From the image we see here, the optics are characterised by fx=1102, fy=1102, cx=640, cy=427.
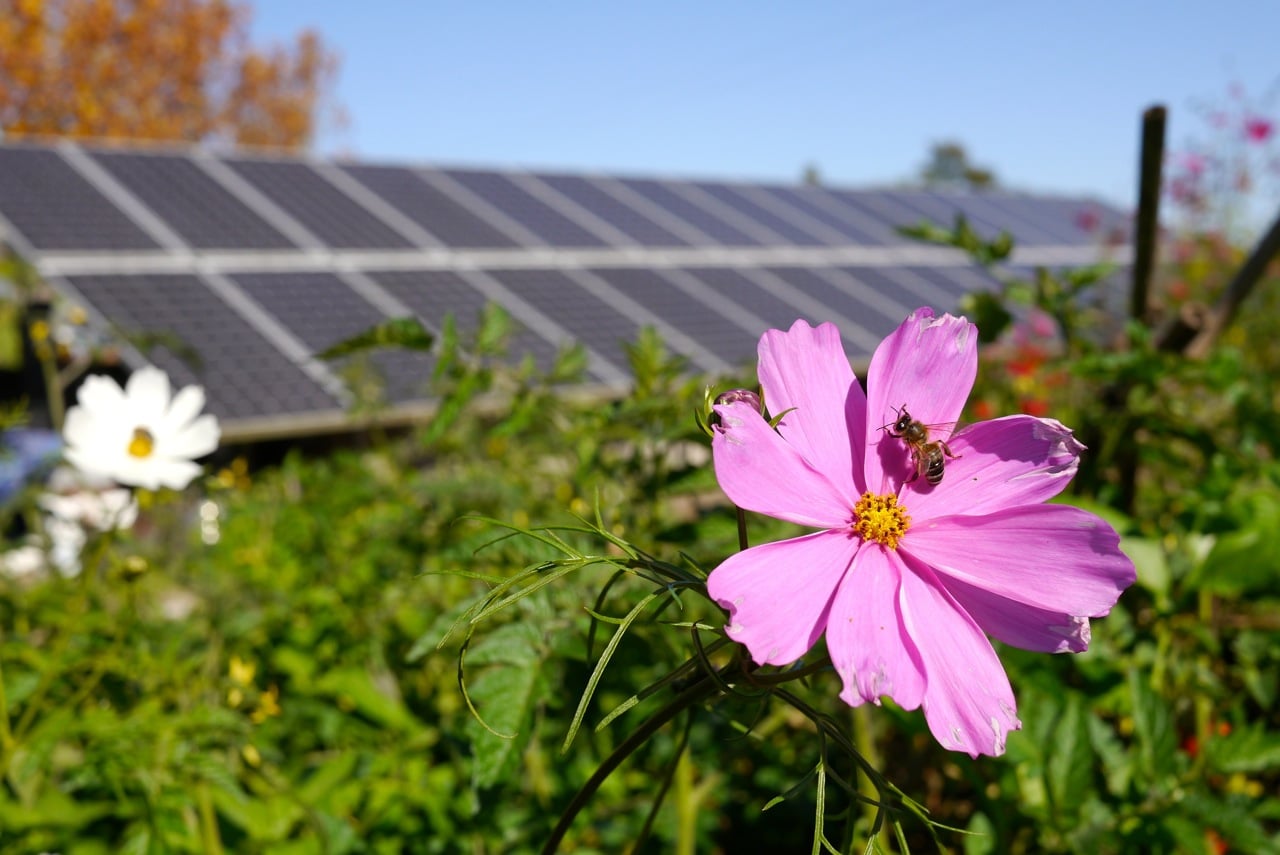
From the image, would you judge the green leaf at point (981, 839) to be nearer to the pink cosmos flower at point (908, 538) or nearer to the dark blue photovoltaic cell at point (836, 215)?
the pink cosmos flower at point (908, 538)

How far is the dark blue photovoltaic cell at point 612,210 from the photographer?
726 cm

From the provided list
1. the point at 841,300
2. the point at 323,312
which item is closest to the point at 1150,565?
the point at 323,312

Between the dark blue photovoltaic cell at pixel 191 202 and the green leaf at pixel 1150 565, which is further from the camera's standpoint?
the dark blue photovoltaic cell at pixel 191 202

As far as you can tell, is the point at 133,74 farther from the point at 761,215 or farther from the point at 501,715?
the point at 501,715

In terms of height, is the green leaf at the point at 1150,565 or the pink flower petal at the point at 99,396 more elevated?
the pink flower petal at the point at 99,396

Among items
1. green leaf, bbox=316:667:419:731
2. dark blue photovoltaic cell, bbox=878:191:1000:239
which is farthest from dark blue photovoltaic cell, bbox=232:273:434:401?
dark blue photovoltaic cell, bbox=878:191:1000:239

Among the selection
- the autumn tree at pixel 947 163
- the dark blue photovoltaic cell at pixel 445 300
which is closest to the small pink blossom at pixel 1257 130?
the dark blue photovoltaic cell at pixel 445 300

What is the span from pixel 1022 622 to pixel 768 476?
0.51 ft

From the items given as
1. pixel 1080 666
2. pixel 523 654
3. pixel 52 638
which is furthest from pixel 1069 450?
pixel 52 638

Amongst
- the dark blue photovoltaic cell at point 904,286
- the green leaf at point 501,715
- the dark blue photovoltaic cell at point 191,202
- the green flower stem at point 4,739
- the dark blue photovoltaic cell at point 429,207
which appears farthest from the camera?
the dark blue photovoltaic cell at point 904,286

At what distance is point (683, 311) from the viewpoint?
5699 mm

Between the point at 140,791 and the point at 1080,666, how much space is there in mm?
1070

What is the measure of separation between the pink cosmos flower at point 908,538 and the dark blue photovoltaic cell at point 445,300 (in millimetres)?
4060

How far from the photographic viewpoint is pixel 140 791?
46.4 inches
